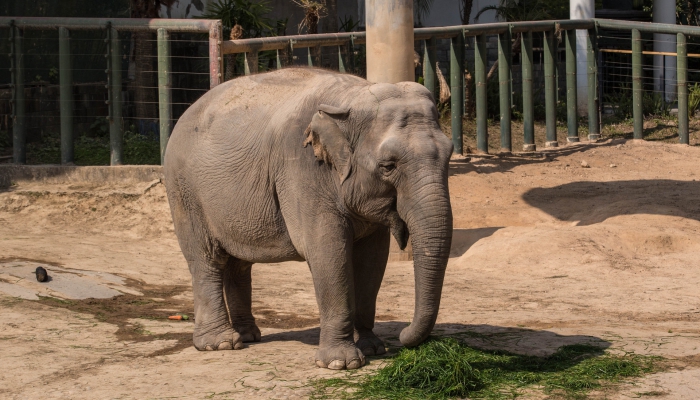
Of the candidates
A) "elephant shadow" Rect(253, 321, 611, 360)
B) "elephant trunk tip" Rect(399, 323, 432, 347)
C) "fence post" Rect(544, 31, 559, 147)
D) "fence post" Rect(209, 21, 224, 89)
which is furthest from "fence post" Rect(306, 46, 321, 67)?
"elephant trunk tip" Rect(399, 323, 432, 347)

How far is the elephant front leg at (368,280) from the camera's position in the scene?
243 inches

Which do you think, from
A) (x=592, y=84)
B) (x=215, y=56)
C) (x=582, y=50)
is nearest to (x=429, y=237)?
(x=215, y=56)

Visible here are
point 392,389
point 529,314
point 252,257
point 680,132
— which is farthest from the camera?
point 680,132

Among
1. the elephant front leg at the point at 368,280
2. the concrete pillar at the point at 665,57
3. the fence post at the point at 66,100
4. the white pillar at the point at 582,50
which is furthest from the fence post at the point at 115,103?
the concrete pillar at the point at 665,57

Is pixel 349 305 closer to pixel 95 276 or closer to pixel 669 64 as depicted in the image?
pixel 95 276

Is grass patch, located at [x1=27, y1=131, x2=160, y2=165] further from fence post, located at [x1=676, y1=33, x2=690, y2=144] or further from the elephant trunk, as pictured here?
the elephant trunk

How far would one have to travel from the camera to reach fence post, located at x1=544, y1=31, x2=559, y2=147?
16719 millimetres

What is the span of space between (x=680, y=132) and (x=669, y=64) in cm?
514

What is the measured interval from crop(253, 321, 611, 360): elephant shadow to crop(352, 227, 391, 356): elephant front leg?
4.5 inches

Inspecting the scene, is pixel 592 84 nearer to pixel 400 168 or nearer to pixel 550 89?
pixel 550 89

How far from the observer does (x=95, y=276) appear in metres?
8.98

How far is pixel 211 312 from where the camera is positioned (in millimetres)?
6613

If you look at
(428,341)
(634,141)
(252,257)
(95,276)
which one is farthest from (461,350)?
(634,141)

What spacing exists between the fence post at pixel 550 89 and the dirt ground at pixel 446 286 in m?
1.88
